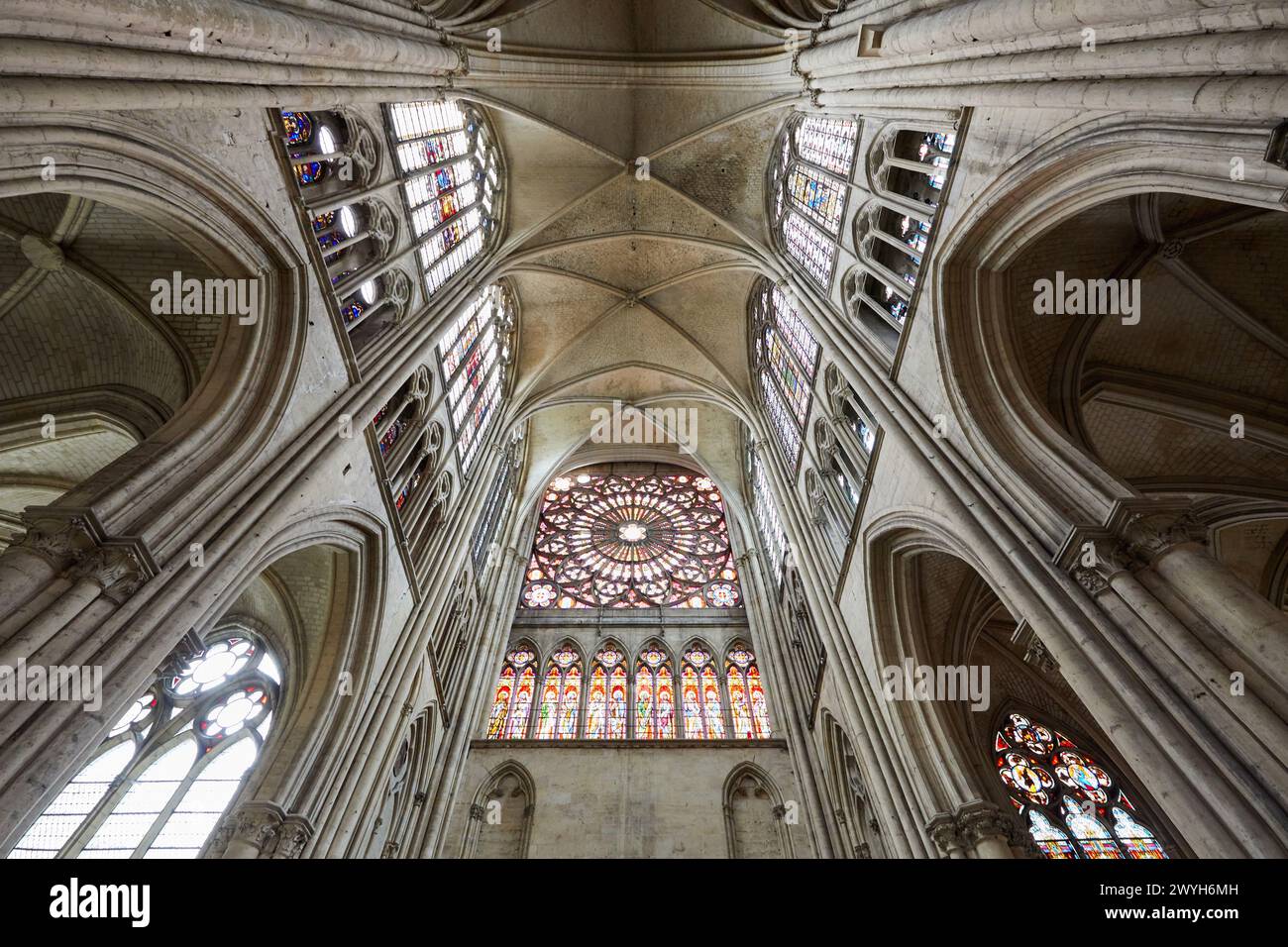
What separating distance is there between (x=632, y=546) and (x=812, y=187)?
12.3m

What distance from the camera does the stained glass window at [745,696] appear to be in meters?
15.8

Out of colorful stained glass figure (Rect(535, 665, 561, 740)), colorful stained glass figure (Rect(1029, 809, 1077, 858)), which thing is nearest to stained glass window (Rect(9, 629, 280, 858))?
colorful stained glass figure (Rect(535, 665, 561, 740))

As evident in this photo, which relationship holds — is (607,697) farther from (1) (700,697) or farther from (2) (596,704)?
(1) (700,697)

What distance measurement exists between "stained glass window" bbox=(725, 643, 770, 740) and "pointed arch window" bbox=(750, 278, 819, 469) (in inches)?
227

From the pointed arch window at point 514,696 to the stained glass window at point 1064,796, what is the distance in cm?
1015

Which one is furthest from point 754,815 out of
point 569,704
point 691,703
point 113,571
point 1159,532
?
point 113,571

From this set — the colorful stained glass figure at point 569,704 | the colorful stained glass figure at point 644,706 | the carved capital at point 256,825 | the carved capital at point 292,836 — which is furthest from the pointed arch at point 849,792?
the carved capital at point 256,825

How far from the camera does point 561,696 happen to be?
55.6 ft

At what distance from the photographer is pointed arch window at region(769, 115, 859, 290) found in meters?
12.5

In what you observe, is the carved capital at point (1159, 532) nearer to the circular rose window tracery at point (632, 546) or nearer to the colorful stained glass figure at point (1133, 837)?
Answer: the colorful stained glass figure at point (1133, 837)

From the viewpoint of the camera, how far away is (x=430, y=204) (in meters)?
12.5

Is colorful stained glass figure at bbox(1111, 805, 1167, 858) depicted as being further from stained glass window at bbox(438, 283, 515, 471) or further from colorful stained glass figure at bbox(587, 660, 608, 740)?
stained glass window at bbox(438, 283, 515, 471)
